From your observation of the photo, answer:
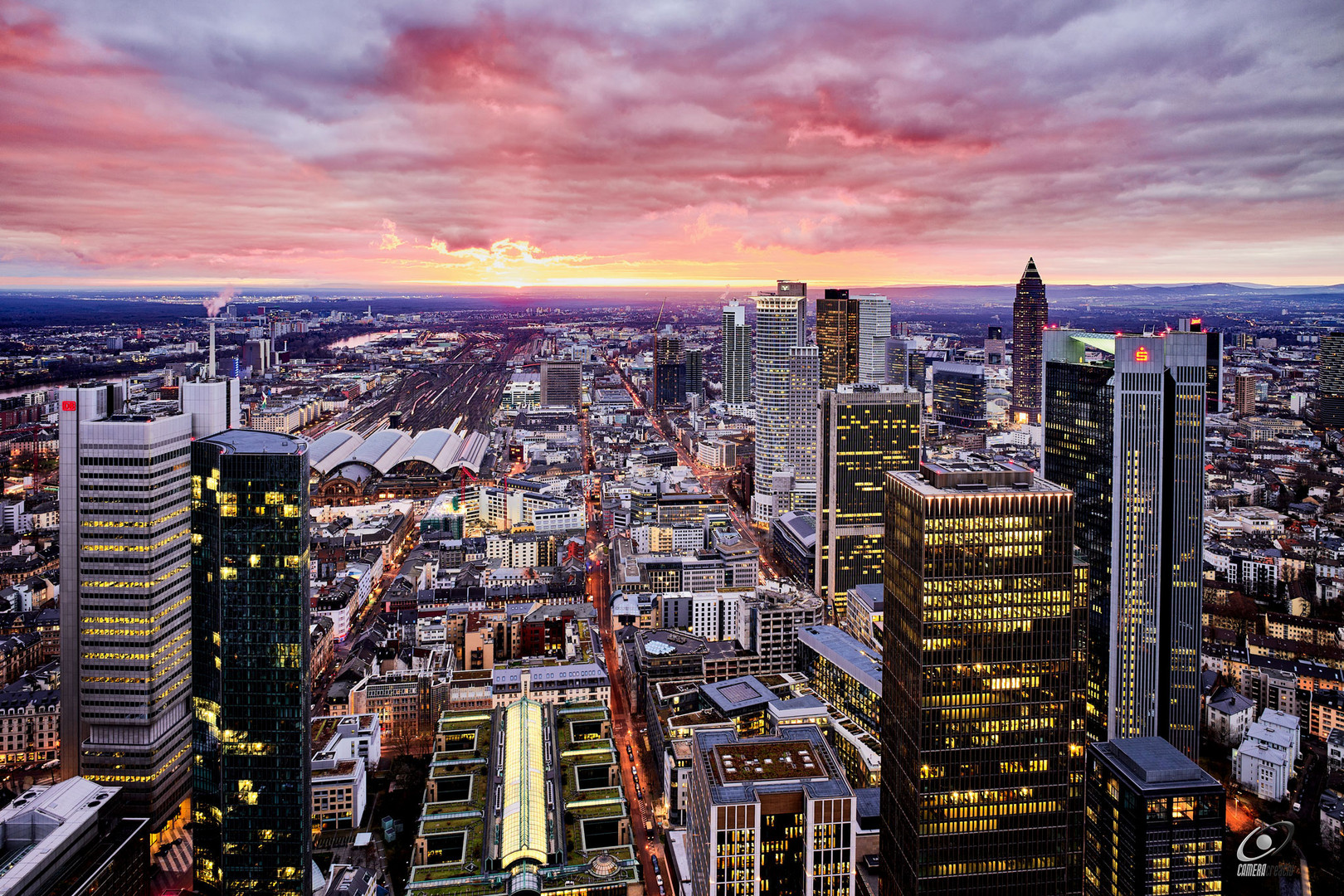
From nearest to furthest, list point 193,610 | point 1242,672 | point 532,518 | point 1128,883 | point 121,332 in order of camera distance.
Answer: point 1128,883 → point 193,610 → point 1242,672 → point 121,332 → point 532,518

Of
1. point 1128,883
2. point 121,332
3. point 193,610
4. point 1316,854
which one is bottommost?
point 1316,854

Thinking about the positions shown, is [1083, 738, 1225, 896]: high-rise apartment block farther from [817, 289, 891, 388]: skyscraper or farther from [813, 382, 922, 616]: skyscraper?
[817, 289, 891, 388]: skyscraper

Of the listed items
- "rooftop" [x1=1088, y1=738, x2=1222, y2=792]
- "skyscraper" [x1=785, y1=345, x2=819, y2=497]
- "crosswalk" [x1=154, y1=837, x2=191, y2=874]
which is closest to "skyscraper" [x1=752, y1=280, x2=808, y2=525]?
"skyscraper" [x1=785, y1=345, x2=819, y2=497]

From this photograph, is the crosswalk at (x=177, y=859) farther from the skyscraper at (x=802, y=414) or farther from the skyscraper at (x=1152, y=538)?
the skyscraper at (x=802, y=414)

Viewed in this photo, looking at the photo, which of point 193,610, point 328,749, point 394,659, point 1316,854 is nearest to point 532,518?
point 394,659

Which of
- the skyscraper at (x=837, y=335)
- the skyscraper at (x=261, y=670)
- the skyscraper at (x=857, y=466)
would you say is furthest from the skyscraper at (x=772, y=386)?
the skyscraper at (x=261, y=670)

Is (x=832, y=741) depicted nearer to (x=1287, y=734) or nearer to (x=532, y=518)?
(x=1287, y=734)
